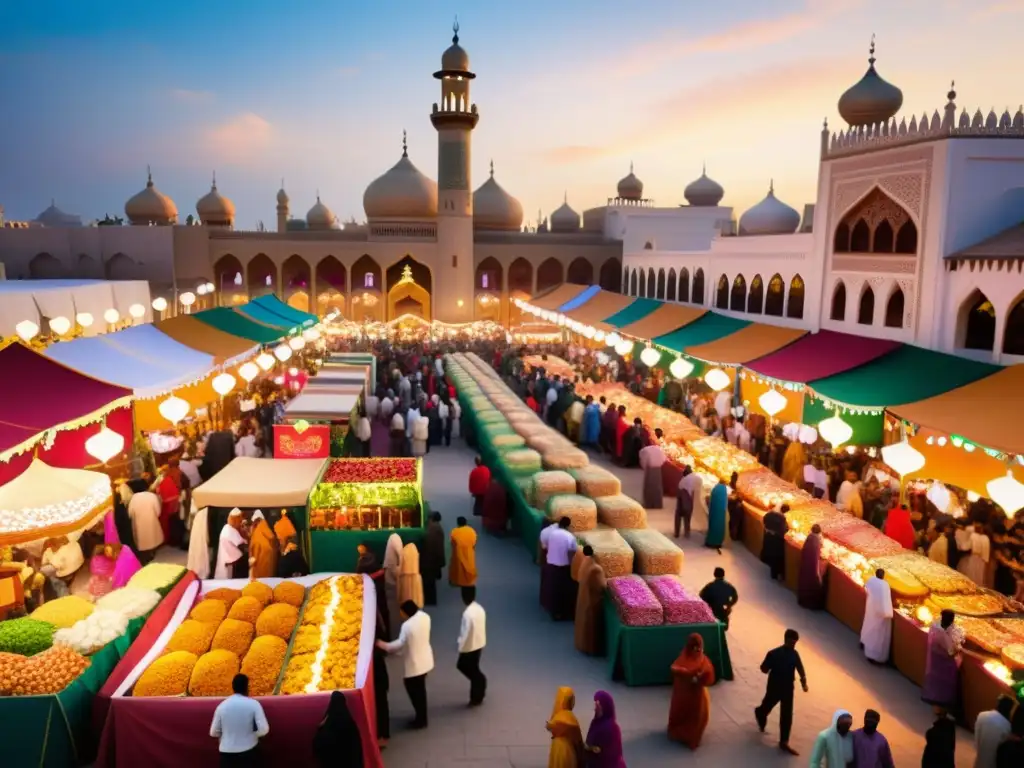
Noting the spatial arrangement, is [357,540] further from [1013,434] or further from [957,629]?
[1013,434]

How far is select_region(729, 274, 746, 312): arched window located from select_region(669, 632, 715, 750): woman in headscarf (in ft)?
44.8

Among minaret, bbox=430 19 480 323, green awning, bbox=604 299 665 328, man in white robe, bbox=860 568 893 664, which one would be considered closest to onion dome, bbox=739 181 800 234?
green awning, bbox=604 299 665 328

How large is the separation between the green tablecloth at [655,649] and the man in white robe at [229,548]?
3998mm

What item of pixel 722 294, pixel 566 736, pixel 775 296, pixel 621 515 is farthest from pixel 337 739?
pixel 722 294

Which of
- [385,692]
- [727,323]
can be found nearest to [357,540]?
[385,692]

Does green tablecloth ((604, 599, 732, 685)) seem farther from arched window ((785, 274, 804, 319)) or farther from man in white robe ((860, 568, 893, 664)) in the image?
arched window ((785, 274, 804, 319))

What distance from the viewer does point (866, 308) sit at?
42.8ft

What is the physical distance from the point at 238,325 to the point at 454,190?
17.3 m

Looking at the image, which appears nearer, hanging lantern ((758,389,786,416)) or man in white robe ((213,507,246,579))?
man in white robe ((213,507,246,579))

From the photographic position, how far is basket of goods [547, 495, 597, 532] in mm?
8578

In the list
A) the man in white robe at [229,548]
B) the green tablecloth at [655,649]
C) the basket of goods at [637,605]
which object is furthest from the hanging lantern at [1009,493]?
the man in white robe at [229,548]

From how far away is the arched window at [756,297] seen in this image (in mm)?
17312

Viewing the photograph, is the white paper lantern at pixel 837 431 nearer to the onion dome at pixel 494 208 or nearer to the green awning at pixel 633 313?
the green awning at pixel 633 313

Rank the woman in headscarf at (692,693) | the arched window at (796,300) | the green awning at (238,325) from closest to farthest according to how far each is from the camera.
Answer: the woman in headscarf at (692,693)
the arched window at (796,300)
the green awning at (238,325)
